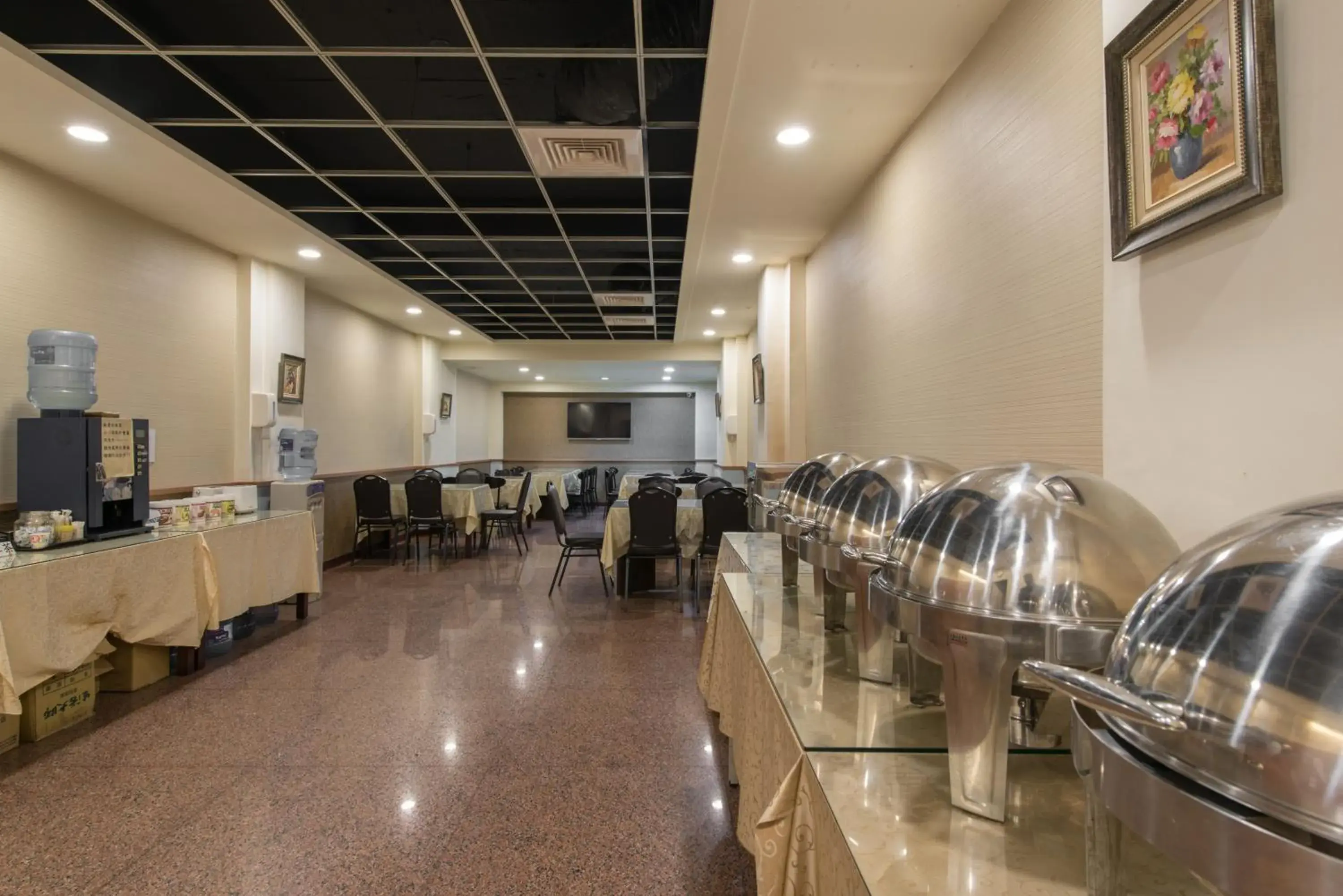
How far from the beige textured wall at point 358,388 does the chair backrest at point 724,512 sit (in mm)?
4038

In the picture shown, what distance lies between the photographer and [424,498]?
6.59 meters

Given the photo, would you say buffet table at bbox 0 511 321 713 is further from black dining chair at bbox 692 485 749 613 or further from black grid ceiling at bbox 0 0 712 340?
black dining chair at bbox 692 485 749 613

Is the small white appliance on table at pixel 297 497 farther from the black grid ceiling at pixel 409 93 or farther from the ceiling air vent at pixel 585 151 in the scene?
the ceiling air vent at pixel 585 151

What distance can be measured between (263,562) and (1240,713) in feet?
15.3

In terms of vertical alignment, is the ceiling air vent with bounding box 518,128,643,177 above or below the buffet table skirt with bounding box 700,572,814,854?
above

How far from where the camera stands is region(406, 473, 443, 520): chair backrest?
656cm

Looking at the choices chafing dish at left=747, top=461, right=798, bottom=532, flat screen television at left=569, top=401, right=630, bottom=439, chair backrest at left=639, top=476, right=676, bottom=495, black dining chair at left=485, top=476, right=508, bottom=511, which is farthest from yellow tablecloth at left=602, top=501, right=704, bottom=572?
flat screen television at left=569, top=401, right=630, bottom=439

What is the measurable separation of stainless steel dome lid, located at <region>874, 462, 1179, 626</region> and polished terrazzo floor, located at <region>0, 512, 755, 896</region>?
4.53 feet

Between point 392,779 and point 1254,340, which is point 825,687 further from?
point 392,779

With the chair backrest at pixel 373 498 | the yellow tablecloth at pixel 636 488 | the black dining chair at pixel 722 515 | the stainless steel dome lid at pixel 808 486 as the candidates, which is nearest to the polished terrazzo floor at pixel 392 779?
the stainless steel dome lid at pixel 808 486

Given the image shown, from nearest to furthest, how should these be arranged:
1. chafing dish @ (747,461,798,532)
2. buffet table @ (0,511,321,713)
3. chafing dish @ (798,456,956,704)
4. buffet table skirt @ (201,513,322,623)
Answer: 1. chafing dish @ (798,456,956,704)
2. buffet table @ (0,511,321,713)
3. buffet table skirt @ (201,513,322,623)
4. chafing dish @ (747,461,798,532)

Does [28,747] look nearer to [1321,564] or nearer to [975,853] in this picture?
[975,853]

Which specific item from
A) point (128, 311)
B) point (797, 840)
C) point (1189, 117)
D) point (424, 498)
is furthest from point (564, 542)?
point (1189, 117)

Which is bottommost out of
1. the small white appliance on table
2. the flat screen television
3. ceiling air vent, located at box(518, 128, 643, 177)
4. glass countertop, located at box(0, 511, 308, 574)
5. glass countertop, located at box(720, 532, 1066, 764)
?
glass countertop, located at box(720, 532, 1066, 764)
